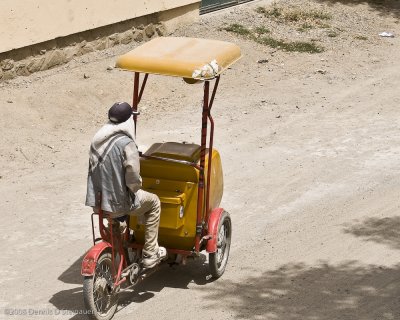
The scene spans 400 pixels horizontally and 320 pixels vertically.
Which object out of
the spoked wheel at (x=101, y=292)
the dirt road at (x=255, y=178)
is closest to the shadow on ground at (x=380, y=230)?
the dirt road at (x=255, y=178)

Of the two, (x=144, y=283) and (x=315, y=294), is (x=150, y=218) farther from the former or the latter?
(x=315, y=294)

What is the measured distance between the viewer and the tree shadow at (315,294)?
27.1 ft

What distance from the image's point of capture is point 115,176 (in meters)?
7.91

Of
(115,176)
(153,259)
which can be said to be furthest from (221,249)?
(115,176)

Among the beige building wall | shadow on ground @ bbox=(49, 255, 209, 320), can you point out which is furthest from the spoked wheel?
the beige building wall

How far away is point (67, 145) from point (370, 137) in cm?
446

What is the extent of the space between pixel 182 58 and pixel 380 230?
3.36 meters

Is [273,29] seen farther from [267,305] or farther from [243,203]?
[267,305]

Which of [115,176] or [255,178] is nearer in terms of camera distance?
[115,176]

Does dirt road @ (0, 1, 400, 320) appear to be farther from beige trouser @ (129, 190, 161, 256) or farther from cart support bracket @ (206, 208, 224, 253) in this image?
beige trouser @ (129, 190, 161, 256)

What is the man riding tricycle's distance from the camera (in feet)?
25.9

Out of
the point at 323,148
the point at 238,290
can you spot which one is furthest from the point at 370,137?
the point at 238,290

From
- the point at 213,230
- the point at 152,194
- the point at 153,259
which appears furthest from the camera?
the point at 213,230

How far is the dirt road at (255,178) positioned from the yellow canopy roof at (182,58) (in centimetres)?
214
